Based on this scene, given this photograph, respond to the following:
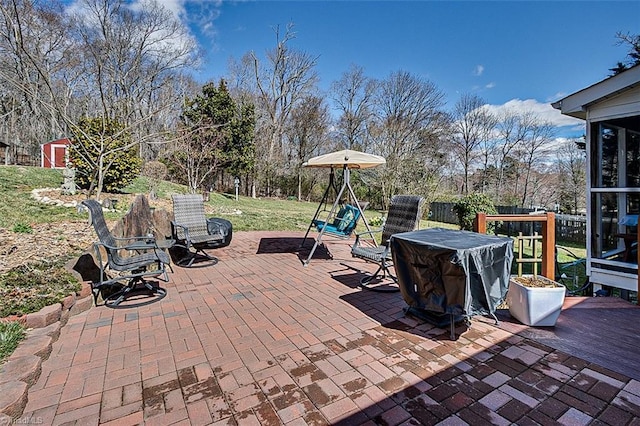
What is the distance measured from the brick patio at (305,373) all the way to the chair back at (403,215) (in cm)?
117

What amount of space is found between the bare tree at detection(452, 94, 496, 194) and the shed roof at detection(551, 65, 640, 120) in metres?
20.2

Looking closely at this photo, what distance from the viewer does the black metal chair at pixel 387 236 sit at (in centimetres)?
393

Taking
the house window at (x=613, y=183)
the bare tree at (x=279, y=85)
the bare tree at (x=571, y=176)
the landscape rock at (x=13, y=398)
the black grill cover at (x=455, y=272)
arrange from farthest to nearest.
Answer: the bare tree at (x=279, y=85) → the bare tree at (x=571, y=176) → the house window at (x=613, y=183) → the black grill cover at (x=455, y=272) → the landscape rock at (x=13, y=398)

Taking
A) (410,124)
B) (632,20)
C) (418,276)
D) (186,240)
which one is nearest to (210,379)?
(418,276)

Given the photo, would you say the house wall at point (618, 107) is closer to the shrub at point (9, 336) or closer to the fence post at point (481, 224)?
the fence post at point (481, 224)

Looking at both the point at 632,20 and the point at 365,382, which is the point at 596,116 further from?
the point at 632,20

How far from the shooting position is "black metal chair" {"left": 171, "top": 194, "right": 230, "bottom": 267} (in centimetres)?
499

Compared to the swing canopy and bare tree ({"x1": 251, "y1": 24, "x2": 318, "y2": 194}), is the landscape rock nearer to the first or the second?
the swing canopy

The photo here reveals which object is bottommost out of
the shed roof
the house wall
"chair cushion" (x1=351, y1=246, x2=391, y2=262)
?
"chair cushion" (x1=351, y1=246, x2=391, y2=262)

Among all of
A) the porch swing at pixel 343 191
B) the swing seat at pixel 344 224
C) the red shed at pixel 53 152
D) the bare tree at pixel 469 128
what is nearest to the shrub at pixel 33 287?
the porch swing at pixel 343 191

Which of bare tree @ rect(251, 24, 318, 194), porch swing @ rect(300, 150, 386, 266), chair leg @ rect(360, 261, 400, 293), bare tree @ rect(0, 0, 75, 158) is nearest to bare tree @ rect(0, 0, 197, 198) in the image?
bare tree @ rect(0, 0, 75, 158)

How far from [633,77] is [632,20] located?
27.3 feet

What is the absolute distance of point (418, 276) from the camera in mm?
2805

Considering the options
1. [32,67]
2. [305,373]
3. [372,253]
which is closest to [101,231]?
[305,373]
